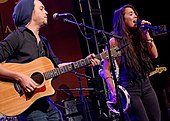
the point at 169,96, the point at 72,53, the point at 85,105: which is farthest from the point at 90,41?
the point at 169,96

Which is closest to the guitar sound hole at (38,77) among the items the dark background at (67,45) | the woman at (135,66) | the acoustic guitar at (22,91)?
the acoustic guitar at (22,91)

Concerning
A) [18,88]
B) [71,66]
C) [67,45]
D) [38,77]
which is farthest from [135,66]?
[67,45]

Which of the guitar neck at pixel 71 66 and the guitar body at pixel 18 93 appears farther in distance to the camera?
the guitar neck at pixel 71 66

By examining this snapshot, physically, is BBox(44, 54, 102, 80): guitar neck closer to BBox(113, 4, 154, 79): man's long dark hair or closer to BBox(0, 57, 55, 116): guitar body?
BBox(0, 57, 55, 116): guitar body

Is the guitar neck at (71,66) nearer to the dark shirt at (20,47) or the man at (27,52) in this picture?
the man at (27,52)

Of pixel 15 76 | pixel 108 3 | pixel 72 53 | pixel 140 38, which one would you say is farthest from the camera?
pixel 108 3

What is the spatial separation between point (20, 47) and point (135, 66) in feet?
5.39

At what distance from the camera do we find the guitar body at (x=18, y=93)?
318cm

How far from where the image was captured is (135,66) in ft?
13.4

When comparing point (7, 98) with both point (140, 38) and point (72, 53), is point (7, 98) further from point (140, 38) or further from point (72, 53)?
point (72, 53)

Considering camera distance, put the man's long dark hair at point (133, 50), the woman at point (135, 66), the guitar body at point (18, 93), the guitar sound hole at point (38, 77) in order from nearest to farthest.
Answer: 1. the guitar body at point (18, 93)
2. the guitar sound hole at point (38, 77)
3. the woman at point (135, 66)
4. the man's long dark hair at point (133, 50)

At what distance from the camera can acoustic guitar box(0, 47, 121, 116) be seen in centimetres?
319

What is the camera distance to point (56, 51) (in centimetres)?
718

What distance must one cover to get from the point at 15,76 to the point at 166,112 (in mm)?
4826
